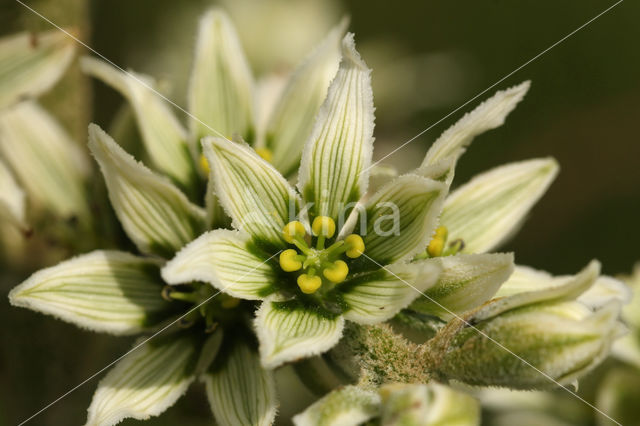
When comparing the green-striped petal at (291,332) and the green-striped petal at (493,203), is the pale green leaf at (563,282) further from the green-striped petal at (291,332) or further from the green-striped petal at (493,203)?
the green-striped petal at (291,332)

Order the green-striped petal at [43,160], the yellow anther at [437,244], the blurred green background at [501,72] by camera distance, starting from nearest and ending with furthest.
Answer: the yellow anther at [437,244] < the green-striped petal at [43,160] < the blurred green background at [501,72]

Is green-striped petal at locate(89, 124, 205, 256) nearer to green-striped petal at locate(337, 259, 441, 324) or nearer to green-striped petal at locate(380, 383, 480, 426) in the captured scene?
green-striped petal at locate(337, 259, 441, 324)

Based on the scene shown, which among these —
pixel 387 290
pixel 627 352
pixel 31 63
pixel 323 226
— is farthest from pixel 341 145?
pixel 627 352

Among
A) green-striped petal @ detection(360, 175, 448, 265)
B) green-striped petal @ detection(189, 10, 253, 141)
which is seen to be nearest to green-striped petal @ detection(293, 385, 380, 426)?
green-striped petal @ detection(360, 175, 448, 265)

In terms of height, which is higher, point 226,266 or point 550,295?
point 226,266

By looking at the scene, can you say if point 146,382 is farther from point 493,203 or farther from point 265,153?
point 493,203

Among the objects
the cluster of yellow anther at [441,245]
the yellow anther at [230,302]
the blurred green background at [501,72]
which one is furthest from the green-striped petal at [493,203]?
the blurred green background at [501,72]
